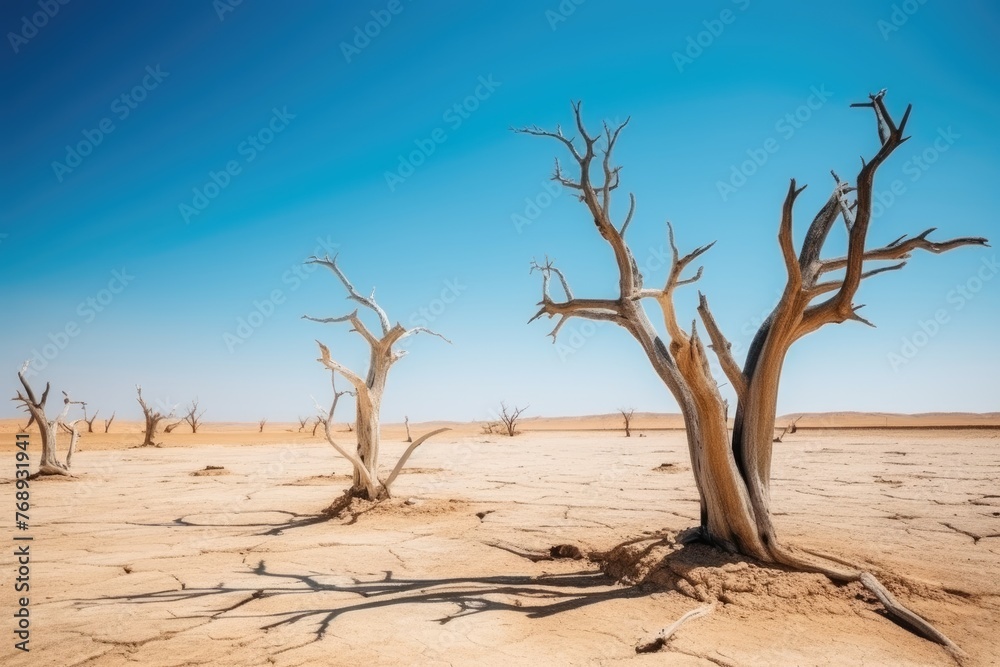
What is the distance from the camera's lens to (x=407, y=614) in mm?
3955

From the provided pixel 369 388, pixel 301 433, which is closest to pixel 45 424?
pixel 369 388

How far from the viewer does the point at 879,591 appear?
3.78 metres

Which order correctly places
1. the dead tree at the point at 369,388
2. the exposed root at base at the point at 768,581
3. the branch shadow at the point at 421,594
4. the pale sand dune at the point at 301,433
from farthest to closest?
the pale sand dune at the point at 301,433 < the dead tree at the point at 369,388 < the branch shadow at the point at 421,594 < the exposed root at base at the point at 768,581

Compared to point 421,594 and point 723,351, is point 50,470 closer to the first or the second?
point 421,594

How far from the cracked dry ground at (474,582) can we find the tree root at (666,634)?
2.0 inches

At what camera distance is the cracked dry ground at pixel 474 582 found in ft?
11.0

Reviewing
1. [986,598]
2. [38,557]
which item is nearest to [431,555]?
[38,557]

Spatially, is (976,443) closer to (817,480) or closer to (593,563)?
(817,480)

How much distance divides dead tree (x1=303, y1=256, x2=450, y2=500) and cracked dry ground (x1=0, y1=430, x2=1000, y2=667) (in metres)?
0.59

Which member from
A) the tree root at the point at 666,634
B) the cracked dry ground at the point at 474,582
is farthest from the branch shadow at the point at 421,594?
the tree root at the point at 666,634

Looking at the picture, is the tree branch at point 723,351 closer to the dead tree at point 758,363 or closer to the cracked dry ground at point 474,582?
the dead tree at point 758,363

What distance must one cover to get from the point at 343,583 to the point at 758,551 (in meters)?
3.51

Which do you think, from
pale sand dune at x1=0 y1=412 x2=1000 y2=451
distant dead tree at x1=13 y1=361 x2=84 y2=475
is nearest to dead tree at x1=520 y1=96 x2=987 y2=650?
pale sand dune at x1=0 y1=412 x2=1000 y2=451

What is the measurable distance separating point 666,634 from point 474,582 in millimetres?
1927
